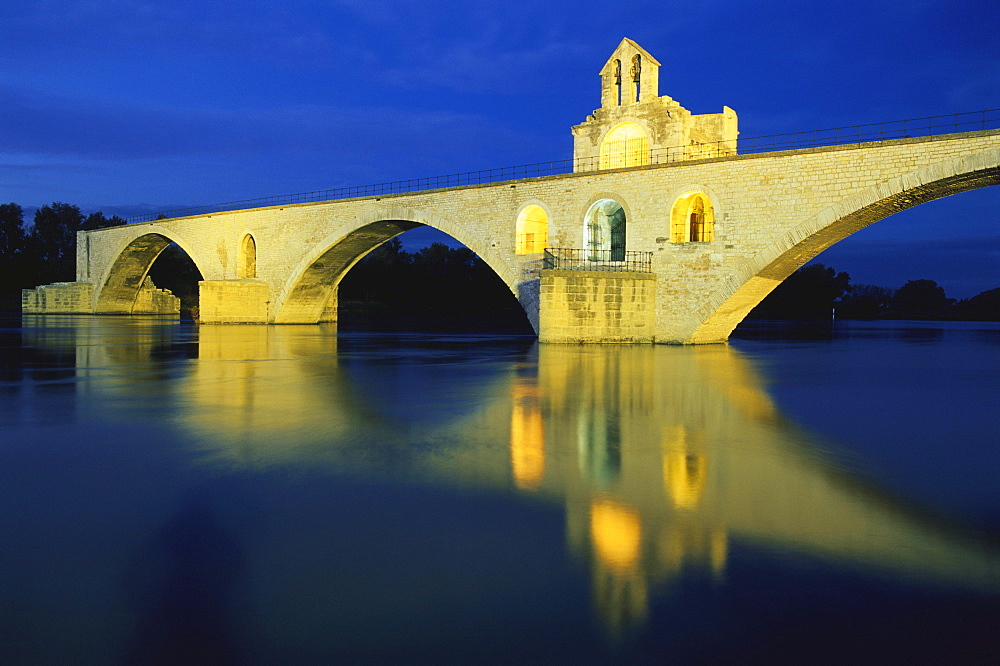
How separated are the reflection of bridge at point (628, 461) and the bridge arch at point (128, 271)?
127 feet

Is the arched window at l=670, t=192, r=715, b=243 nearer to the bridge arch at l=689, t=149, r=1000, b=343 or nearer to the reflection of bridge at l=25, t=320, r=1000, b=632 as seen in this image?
the bridge arch at l=689, t=149, r=1000, b=343

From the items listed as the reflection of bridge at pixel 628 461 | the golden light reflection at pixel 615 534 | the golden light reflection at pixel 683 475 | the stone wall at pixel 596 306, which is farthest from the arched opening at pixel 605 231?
the golden light reflection at pixel 615 534

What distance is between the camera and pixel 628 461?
588cm

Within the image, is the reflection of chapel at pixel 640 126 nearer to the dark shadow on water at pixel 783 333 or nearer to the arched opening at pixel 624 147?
the arched opening at pixel 624 147

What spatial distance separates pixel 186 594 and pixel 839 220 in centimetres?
1925

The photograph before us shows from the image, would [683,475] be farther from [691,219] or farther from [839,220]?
[691,219]

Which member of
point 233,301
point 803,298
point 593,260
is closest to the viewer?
point 593,260

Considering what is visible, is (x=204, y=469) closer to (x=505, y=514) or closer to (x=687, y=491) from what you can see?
(x=505, y=514)

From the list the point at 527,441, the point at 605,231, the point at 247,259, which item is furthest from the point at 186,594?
the point at 247,259

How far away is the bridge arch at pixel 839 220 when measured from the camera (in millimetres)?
17391

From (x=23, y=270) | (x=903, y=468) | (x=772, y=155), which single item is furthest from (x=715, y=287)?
(x=23, y=270)

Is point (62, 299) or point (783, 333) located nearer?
point (783, 333)

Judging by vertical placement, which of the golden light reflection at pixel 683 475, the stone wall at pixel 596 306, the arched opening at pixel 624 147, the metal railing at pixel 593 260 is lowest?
the golden light reflection at pixel 683 475

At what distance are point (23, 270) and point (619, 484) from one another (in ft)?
265
